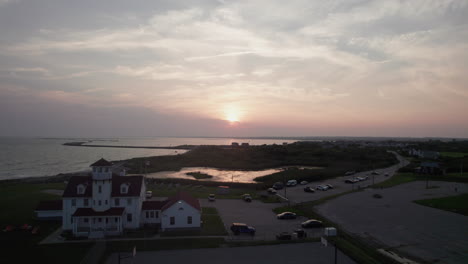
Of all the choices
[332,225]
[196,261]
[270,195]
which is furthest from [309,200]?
[196,261]

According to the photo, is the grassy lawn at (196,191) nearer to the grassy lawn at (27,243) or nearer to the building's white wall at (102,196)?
the building's white wall at (102,196)

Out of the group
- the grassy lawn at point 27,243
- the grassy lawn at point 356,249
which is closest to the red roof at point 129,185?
the grassy lawn at point 27,243

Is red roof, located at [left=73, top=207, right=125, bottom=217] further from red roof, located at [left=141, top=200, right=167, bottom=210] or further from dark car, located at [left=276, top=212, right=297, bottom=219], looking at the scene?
dark car, located at [left=276, top=212, right=297, bottom=219]

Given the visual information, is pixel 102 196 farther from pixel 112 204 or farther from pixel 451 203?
pixel 451 203

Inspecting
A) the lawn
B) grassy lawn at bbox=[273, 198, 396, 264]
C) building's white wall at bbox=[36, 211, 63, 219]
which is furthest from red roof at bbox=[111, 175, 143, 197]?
grassy lawn at bbox=[273, 198, 396, 264]

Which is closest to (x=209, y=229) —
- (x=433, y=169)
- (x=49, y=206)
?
(x=49, y=206)

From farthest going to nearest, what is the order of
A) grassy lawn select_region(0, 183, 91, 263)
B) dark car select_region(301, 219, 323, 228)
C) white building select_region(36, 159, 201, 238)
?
dark car select_region(301, 219, 323, 228)
white building select_region(36, 159, 201, 238)
grassy lawn select_region(0, 183, 91, 263)
